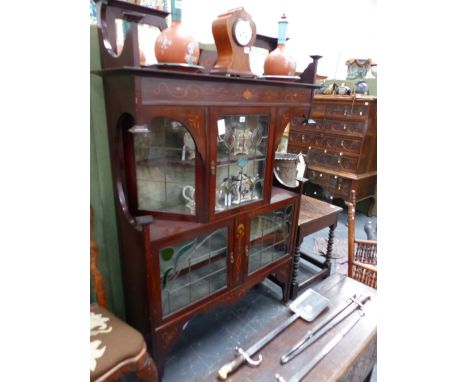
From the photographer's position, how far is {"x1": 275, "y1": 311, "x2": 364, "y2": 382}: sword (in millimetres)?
1067

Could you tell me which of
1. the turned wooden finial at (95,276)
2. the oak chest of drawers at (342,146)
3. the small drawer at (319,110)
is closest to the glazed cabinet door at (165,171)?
the turned wooden finial at (95,276)

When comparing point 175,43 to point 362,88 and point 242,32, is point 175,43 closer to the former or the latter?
point 242,32

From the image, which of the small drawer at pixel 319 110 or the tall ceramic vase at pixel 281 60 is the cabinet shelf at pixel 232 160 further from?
the small drawer at pixel 319 110

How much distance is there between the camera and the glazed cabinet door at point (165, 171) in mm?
1139

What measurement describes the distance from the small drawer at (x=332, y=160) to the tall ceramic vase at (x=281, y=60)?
220 cm

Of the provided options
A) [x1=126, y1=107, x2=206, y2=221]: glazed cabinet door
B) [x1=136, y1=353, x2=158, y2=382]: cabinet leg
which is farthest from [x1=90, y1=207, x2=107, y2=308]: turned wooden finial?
[x1=136, y1=353, x2=158, y2=382]: cabinet leg

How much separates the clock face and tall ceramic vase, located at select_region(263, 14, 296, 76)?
0.19m

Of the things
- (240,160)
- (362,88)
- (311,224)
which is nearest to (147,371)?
(240,160)
